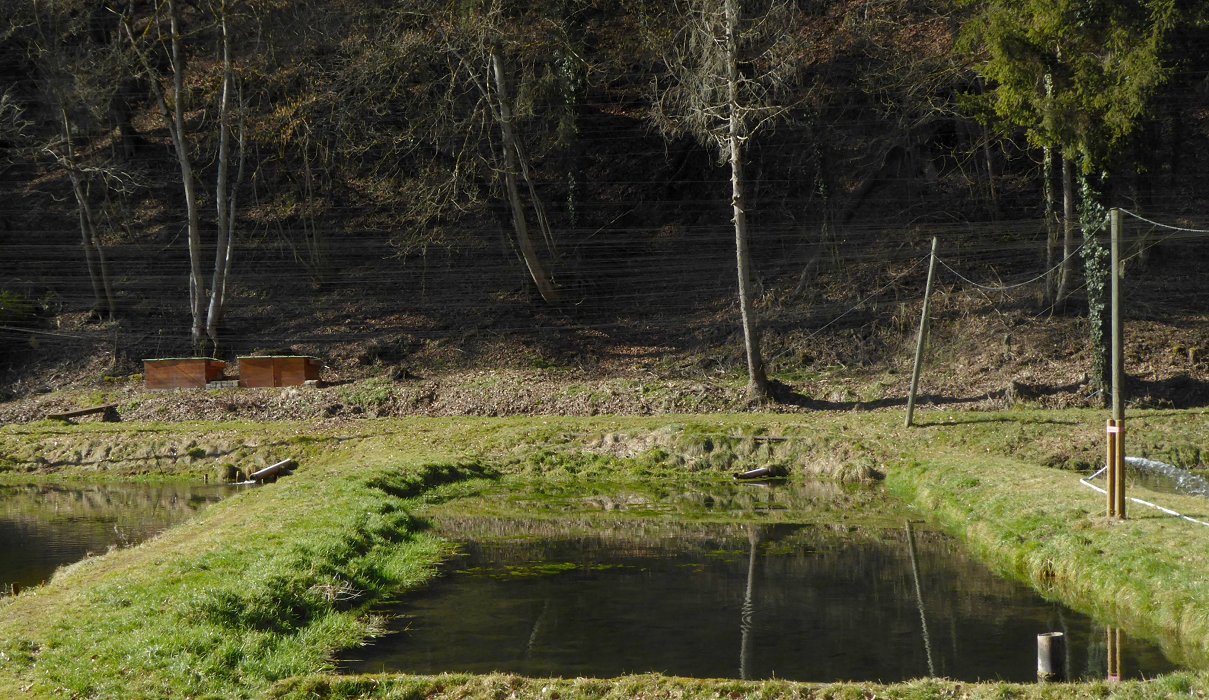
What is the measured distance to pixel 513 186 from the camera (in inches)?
1294

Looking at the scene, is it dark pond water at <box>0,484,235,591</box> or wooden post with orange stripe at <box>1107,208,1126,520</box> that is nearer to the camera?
wooden post with orange stripe at <box>1107,208,1126,520</box>

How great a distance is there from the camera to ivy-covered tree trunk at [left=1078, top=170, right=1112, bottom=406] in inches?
980

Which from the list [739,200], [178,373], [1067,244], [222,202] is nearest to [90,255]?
[222,202]

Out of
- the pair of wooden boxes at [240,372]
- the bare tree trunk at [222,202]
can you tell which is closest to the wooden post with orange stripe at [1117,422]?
the pair of wooden boxes at [240,372]

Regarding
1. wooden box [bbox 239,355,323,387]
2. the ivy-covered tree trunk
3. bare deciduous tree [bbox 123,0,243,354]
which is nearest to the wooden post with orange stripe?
the ivy-covered tree trunk

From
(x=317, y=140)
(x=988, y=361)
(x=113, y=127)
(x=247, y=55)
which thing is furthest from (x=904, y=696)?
(x=113, y=127)

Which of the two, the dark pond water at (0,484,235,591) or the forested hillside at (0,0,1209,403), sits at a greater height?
the forested hillside at (0,0,1209,403)

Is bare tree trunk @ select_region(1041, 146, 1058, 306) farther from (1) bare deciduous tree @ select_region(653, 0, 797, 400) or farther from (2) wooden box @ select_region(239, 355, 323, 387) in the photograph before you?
(2) wooden box @ select_region(239, 355, 323, 387)

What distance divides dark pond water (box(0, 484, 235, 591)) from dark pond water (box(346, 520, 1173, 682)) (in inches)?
201

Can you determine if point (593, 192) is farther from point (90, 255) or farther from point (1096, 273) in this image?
point (1096, 273)

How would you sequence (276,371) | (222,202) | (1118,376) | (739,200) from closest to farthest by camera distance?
(1118,376) → (739,200) → (276,371) → (222,202)

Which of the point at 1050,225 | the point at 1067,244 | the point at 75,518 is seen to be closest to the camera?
the point at 75,518

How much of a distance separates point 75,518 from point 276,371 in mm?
11281

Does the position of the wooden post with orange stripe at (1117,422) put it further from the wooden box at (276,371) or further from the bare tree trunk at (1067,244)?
the wooden box at (276,371)
